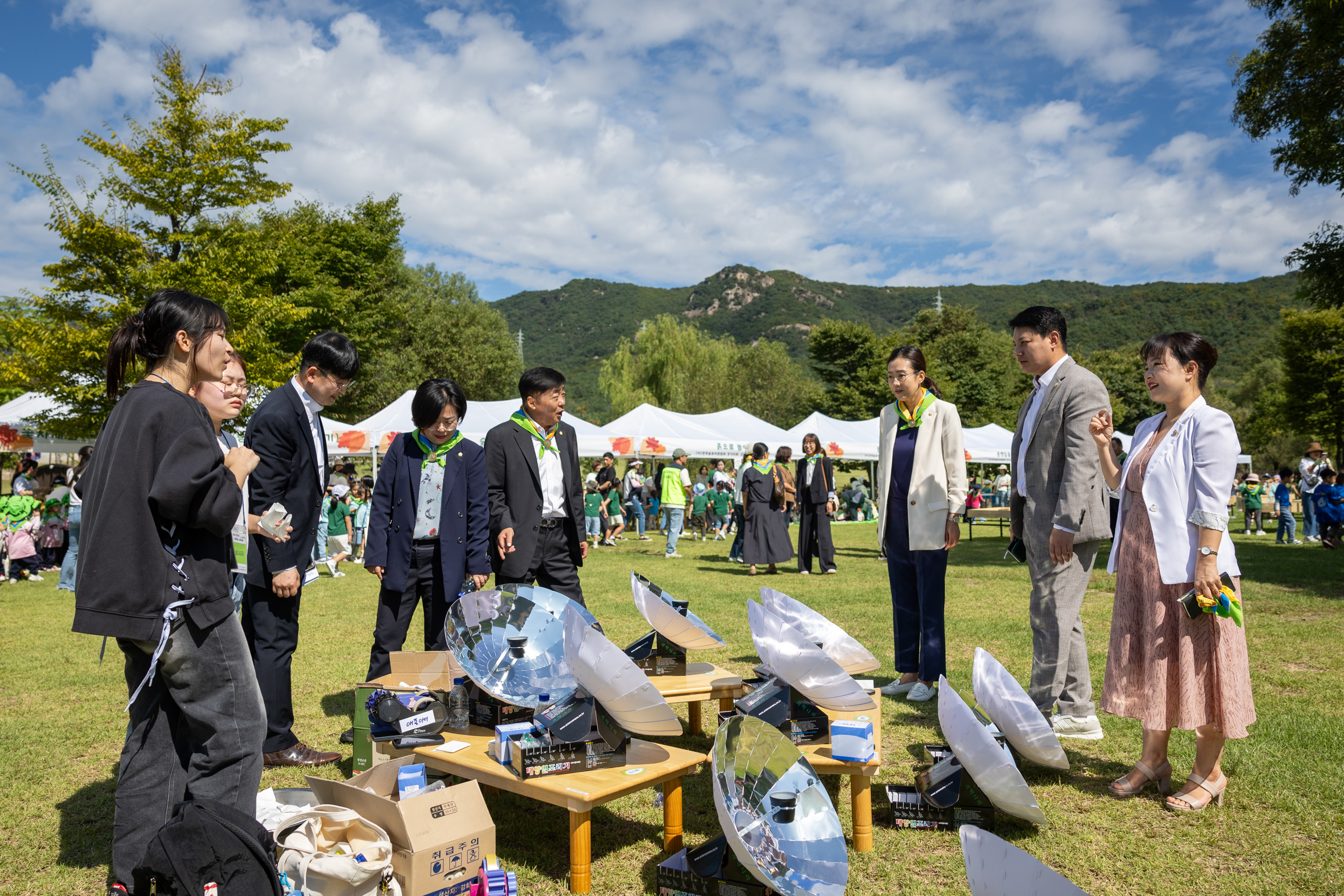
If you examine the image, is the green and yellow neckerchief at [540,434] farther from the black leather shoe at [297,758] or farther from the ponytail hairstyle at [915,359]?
the ponytail hairstyle at [915,359]

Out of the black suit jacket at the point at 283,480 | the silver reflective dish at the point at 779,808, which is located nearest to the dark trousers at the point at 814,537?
the black suit jacket at the point at 283,480

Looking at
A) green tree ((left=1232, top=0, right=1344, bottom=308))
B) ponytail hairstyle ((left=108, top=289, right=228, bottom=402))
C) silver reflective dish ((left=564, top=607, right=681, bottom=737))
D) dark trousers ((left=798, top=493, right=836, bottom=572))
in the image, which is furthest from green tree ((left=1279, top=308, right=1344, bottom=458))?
ponytail hairstyle ((left=108, top=289, right=228, bottom=402))

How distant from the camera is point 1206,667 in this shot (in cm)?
323

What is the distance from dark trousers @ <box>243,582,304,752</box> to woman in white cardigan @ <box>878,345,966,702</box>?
3.43 m

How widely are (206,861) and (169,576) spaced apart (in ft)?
2.60

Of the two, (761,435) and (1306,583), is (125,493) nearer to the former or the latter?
(1306,583)

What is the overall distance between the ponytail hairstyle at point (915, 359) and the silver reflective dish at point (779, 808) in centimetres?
288

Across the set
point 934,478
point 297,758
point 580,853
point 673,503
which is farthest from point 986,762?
point 673,503

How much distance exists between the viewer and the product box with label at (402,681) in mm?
3465

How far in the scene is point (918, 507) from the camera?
483 centimetres

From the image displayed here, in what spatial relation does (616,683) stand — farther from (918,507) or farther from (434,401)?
(918,507)

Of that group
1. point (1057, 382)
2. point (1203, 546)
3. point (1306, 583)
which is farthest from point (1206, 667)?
point (1306, 583)

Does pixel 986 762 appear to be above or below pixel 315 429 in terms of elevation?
below

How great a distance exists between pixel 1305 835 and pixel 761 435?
1941 centimetres
